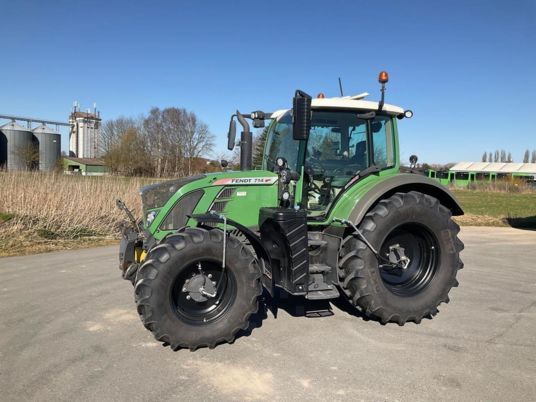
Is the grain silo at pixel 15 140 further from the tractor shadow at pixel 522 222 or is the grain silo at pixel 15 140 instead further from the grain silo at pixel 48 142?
the tractor shadow at pixel 522 222

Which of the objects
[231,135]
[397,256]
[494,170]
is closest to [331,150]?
[231,135]

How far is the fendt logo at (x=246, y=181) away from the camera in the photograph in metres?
4.64

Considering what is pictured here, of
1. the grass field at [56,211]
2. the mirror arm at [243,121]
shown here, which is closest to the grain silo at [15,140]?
the grass field at [56,211]

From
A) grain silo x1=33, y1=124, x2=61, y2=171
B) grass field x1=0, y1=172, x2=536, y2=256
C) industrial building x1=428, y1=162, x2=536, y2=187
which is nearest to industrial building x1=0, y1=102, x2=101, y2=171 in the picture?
grain silo x1=33, y1=124, x2=61, y2=171

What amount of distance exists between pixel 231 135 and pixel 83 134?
3341 inches

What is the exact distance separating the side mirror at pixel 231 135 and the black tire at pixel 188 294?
1627 mm

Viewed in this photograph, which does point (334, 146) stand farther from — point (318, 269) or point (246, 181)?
point (318, 269)

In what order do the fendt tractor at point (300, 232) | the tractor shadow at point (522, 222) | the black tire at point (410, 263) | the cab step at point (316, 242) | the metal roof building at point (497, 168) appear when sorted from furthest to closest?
the metal roof building at point (497, 168) < the tractor shadow at point (522, 222) < the cab step at point (316, 242) < the black tire at point (410, 263) < the fendt tractor at point (300, 232)

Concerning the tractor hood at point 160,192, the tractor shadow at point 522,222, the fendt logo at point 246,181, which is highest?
the fendt logo at point 246,181

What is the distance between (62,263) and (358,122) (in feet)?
18.9

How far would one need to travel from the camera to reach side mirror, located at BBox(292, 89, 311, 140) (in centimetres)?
413

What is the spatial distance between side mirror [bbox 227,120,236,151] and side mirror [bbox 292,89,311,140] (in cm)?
126

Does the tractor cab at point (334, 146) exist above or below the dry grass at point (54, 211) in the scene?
above

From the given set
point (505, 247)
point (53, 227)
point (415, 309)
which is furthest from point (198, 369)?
point (505, 247)
